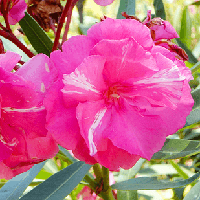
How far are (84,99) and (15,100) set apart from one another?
11cm

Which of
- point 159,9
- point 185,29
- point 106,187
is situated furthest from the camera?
point 185,29

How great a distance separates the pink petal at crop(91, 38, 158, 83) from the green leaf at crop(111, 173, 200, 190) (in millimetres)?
443

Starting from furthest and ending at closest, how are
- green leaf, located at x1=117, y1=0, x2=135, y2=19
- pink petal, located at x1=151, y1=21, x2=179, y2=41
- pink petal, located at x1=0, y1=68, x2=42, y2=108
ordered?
green leaf, located at x1=117, y1=0, x2=135, y2=19, pink petal, located at x1=151, y1=21, x2=179, y2=41, pink petal, located at x1=0, y1=68, x2=42, y2=108

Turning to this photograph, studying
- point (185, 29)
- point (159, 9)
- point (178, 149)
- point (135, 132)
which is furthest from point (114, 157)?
point (185, 29)

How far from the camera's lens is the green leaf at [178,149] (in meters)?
0.74

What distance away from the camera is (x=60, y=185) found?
780mm

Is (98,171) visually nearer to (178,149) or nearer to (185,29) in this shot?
(178,149)

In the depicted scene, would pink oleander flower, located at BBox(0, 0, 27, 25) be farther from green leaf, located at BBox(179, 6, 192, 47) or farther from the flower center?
green leaf, located at BBox(179, 6, 192, 47)

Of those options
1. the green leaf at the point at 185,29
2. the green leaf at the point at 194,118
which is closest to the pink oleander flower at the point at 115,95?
the green leaf at the point at 194,118

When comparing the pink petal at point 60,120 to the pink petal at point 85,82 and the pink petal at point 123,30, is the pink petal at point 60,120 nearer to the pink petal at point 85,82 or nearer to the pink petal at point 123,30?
the pink petal at point 85,82

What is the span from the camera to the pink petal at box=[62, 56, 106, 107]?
1.51 ft

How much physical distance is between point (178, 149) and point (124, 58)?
0.37m

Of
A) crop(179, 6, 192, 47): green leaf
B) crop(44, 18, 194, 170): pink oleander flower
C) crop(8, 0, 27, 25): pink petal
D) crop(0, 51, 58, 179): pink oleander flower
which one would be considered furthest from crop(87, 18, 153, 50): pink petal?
crop(179, 6, 192, 47): green leaf

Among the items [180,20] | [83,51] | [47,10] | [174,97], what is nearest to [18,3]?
[47,10]
